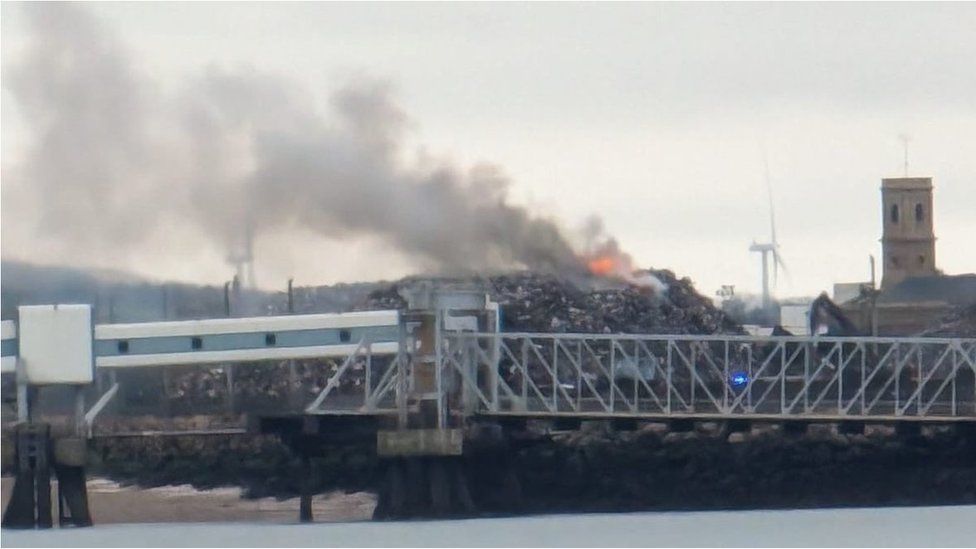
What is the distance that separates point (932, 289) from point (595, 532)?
7332cm

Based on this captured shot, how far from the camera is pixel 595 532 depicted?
64.5 metres

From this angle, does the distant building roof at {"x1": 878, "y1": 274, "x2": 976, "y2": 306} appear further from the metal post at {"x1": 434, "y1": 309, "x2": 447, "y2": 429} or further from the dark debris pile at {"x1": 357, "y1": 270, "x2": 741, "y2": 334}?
the metal post at {"x1": 434, "y1": 309, "x2": 447, "y2": 429}

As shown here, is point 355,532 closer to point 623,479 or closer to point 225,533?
point 225,533

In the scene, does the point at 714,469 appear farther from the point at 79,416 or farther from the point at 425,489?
the point at 79,416

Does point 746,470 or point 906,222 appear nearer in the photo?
point 746,470

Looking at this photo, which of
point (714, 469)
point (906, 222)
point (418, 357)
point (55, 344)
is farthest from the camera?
point (906, 222)

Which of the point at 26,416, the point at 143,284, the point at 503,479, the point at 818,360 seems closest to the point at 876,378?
the point at 818,360

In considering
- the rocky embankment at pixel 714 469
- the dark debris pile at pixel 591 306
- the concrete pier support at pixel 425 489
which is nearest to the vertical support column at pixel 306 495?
the rocky embankment at pixel 714 469

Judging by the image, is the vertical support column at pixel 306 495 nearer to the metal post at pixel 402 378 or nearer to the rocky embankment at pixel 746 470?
the metal post at pixel 402 378

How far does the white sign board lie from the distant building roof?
226 ft

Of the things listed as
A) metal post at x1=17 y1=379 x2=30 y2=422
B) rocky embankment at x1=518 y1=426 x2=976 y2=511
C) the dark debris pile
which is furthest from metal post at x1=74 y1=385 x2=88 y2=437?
the dark debris pile

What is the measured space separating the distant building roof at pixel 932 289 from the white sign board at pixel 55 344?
68859mm

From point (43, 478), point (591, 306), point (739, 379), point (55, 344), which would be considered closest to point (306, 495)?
point (43, 478)

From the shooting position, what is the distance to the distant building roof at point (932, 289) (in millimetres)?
132250
